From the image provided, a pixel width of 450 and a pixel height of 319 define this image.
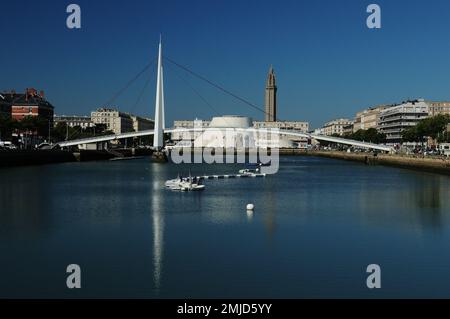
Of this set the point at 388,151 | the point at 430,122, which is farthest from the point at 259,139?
the point at 430,122

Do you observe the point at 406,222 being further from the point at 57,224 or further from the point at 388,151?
the point at 388,151

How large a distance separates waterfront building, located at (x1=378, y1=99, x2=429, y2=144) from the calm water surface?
39.1 metres

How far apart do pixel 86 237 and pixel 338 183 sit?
1243 cm

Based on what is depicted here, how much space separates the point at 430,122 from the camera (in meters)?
37.8

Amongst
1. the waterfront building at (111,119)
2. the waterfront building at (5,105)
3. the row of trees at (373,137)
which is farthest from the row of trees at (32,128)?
the waterfront building at (111,119)

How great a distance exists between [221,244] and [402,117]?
1861 inches

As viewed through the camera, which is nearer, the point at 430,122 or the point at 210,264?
the point at 210,264

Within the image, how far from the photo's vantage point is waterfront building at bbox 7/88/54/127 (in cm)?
4675

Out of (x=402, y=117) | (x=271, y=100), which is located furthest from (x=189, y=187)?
(x=271, y=100)

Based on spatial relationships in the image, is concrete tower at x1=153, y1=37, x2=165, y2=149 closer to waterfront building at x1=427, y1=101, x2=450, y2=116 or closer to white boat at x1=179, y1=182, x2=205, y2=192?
white boat at x1=179, y1=182, x2=205, y2=192

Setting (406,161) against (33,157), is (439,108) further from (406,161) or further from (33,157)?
(33,157)

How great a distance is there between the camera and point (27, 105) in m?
47.1

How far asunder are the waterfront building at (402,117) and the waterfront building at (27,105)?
1068 inches
